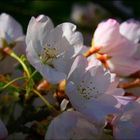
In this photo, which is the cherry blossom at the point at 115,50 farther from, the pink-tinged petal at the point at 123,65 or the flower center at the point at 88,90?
the flower center at the point at 88,90

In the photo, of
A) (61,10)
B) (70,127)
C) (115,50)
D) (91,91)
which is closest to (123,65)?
(115,50)

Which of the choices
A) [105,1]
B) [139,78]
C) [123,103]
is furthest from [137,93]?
[105,1]

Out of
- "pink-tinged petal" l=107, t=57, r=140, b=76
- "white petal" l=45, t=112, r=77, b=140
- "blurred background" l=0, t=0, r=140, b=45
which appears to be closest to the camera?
"white petal" l=45, t=112, r=77, b=140

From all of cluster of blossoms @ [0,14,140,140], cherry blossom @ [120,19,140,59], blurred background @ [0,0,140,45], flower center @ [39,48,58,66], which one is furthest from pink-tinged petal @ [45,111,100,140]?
blurred background @ [0,0,140,45]

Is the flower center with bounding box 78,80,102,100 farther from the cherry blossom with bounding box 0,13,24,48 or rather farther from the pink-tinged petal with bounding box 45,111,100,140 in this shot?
the cherry blossom with bounding box 0,13,24,48

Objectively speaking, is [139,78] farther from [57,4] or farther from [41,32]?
[57,4]

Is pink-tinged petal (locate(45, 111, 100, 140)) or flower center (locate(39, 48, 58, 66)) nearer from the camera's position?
pink-tinged petal (locate(45, 111, 100, 140))

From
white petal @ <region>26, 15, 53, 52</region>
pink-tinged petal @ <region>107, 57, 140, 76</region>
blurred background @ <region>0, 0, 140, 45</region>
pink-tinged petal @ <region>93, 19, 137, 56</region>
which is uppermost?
white petal @ <region>26, 15, 53, 52</region>
